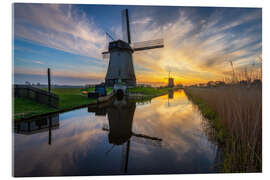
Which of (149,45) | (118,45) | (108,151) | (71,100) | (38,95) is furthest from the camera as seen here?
(149,45)

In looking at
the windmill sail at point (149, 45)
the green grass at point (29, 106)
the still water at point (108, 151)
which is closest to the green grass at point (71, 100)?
the green grass at point (29, 106)

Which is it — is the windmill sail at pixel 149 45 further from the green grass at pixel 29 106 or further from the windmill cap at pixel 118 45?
the green grass at pixel 29 106

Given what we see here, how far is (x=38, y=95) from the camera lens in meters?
6.43

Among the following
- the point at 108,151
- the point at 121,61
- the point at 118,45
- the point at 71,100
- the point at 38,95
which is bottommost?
the point at 108,151

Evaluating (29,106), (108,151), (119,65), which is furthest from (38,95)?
(119,65)

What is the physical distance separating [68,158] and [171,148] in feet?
8.81

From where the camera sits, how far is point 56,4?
268cm

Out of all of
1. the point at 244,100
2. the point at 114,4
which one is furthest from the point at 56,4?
the point at 244,100

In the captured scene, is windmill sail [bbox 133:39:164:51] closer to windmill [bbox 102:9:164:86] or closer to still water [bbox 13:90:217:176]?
windmill [bbox 102:9:164:86]

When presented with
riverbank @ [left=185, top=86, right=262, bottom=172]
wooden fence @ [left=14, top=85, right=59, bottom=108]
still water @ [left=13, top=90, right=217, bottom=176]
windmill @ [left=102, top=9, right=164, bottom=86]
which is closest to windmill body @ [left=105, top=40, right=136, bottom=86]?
windmill @ [left=102, top=9, right=164, bottom=86]

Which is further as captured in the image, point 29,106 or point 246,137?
point 29,106

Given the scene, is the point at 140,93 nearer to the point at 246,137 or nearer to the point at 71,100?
the point at 71,100

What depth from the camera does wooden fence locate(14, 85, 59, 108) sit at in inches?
245

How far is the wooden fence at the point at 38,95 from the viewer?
6.23 meters
